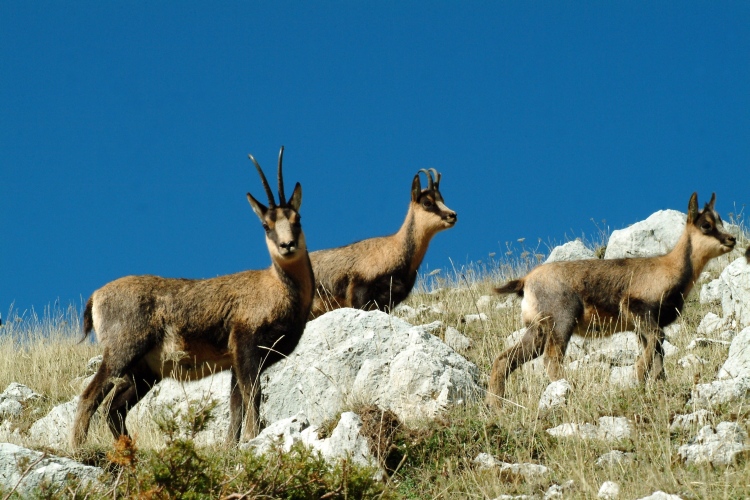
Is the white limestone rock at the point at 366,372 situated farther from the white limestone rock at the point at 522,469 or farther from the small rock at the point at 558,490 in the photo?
the small rock at the point at 558,490

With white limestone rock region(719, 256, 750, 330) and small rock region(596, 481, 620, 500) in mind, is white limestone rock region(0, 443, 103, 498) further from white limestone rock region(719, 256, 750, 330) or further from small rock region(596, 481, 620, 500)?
white limestone rock region(719, 256, 750, 330)

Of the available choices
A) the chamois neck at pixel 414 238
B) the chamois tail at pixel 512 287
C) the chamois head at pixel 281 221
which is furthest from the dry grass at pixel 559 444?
the chamois neck at pixel 414 238

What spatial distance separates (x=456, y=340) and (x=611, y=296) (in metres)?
2.30

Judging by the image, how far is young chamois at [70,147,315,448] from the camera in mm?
9242

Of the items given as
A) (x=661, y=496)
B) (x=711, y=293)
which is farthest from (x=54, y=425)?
(x=711, y=293)

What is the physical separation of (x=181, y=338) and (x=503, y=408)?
3266mm

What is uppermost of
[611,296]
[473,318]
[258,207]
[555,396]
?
[258,207]

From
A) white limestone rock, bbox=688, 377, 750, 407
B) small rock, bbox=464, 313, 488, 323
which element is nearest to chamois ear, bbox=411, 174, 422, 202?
small rock, bbox=464, 313, 488, 323

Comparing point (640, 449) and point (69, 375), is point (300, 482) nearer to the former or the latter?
point (640, 449)

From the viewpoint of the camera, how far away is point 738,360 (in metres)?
9.03

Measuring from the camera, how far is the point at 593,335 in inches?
447

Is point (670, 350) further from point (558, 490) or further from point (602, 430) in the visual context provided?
point (558, 490)

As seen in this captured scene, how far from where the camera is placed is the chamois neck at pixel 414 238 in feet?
47.2

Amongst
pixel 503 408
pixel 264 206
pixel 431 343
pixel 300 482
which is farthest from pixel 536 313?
pixel 300 482
